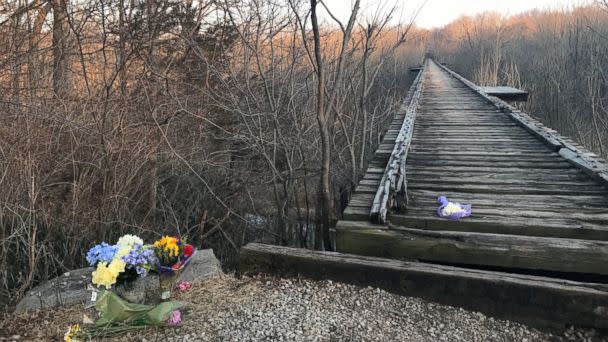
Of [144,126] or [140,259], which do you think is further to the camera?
[144,126]

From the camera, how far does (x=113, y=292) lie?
101 inches

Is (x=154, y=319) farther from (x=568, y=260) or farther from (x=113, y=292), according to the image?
(x=568, y=260)

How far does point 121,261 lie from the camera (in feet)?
8.08

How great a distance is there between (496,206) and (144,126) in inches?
172

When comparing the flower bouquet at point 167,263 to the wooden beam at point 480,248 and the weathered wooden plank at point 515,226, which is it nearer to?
the wooden beam at point 480,248

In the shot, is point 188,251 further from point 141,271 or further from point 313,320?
point 313,320

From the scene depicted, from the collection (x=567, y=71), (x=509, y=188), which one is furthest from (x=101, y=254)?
(x=567, y=71)

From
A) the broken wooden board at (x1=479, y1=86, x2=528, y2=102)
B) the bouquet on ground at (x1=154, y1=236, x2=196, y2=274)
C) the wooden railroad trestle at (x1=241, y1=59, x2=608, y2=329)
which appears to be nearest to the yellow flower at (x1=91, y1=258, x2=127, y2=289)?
the bouquet on ground at (x1=154, y1=236, x2=196, y2=274)

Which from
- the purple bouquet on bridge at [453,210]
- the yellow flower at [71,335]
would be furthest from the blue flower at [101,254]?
the purple bouquet on bridge at [453,210]

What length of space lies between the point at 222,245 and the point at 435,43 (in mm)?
46344

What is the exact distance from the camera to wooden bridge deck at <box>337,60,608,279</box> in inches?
118

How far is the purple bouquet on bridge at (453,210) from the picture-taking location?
3.50 metres

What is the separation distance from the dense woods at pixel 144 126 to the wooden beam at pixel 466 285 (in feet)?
5.02

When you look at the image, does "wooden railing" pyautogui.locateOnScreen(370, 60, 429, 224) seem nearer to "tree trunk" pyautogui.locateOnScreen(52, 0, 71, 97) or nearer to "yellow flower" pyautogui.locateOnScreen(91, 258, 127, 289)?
"yellow flower" pyautogui.locateOnScreen(91, 258, 127, 289)
